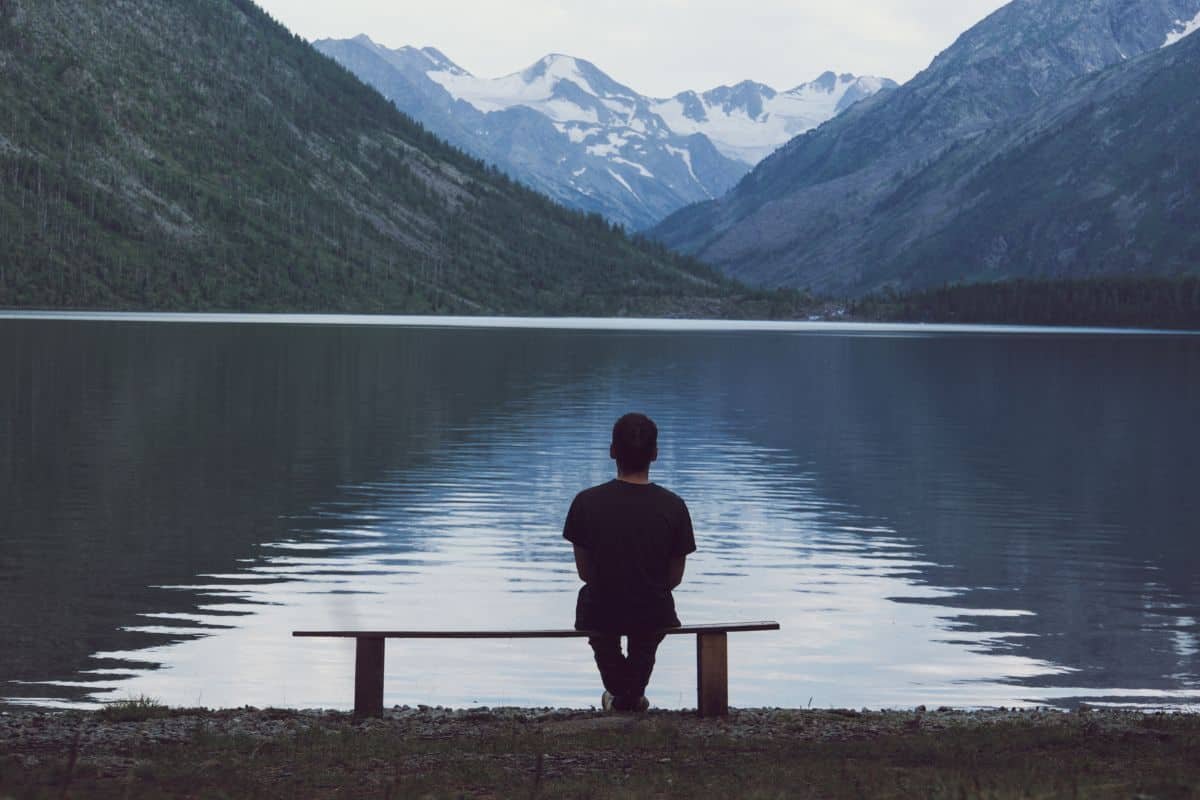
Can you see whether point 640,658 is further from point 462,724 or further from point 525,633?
point 462,724

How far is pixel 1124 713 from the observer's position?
2411 cm

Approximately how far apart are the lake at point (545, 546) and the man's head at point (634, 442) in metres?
8.90

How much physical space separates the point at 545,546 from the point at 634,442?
94.6 feet

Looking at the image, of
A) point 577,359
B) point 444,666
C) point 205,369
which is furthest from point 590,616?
point 577,359

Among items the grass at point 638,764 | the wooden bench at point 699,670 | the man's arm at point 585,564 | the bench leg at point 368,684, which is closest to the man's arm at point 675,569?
the wooden bench at point 699,670

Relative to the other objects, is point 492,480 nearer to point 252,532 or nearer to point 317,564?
point 252,532

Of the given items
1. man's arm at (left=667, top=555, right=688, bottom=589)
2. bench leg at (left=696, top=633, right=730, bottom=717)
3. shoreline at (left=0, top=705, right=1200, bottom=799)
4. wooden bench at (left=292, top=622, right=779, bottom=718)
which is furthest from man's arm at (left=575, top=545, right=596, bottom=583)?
shoreline at (left=0, top=705, right=1200, bottom=799)

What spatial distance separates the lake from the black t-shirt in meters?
7.28

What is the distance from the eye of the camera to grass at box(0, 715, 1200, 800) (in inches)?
657

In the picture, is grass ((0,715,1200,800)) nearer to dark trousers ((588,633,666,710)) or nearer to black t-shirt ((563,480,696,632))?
dark trousers ((588,633,666,710))

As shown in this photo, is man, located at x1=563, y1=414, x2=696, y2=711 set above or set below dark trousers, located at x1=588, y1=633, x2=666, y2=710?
above

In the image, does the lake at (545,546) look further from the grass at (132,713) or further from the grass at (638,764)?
the grass at (638,764)

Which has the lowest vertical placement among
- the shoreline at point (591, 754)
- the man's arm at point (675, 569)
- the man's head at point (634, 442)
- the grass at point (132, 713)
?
the grass at point (132, 713)

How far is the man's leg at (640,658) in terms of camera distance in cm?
2095
